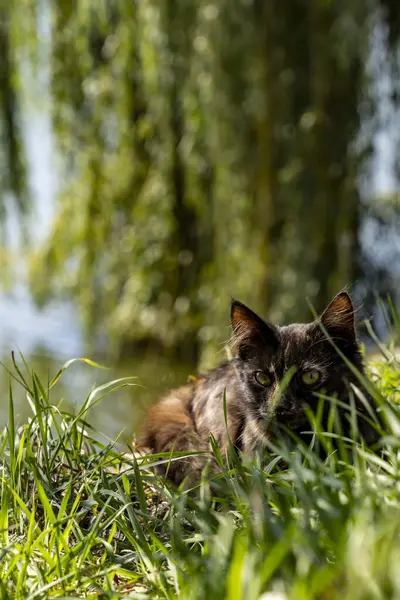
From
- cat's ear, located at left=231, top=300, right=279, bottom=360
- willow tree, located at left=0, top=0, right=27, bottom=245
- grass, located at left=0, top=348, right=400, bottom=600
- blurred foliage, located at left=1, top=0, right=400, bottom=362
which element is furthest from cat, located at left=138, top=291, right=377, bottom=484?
willow tree, located at left=0, top=0, right=27, bottom=245

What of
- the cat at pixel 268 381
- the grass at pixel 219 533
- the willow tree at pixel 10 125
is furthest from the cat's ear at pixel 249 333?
the willow tree at pixel 10 125

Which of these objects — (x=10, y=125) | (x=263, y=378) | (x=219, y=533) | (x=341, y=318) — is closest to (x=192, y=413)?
(x=263, y=378)

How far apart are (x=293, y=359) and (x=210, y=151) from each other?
281cm

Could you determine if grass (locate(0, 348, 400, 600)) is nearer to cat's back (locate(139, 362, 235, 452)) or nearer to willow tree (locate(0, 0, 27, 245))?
cat's back (locate(139, 362, 235, 452))

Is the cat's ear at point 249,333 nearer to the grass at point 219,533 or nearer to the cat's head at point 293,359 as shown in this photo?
the cat's head at point 293,359

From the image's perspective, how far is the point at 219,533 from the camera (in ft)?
2.73

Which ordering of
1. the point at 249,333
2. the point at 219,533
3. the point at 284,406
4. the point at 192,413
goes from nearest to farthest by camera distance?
the point at 219,533
the point at 284,406
the point at 249,333
the point at 192,413

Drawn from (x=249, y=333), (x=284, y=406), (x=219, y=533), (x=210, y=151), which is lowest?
(x=219, y=533)

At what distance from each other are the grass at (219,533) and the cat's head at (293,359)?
12 cm

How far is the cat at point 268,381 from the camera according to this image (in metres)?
1.28

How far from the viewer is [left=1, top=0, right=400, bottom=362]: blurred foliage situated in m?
3.66

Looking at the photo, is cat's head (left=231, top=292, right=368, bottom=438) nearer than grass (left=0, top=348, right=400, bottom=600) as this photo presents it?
No

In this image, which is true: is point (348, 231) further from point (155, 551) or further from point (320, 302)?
point (155, 551)

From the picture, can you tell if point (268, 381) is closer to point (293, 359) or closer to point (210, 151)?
point (293, 359)
